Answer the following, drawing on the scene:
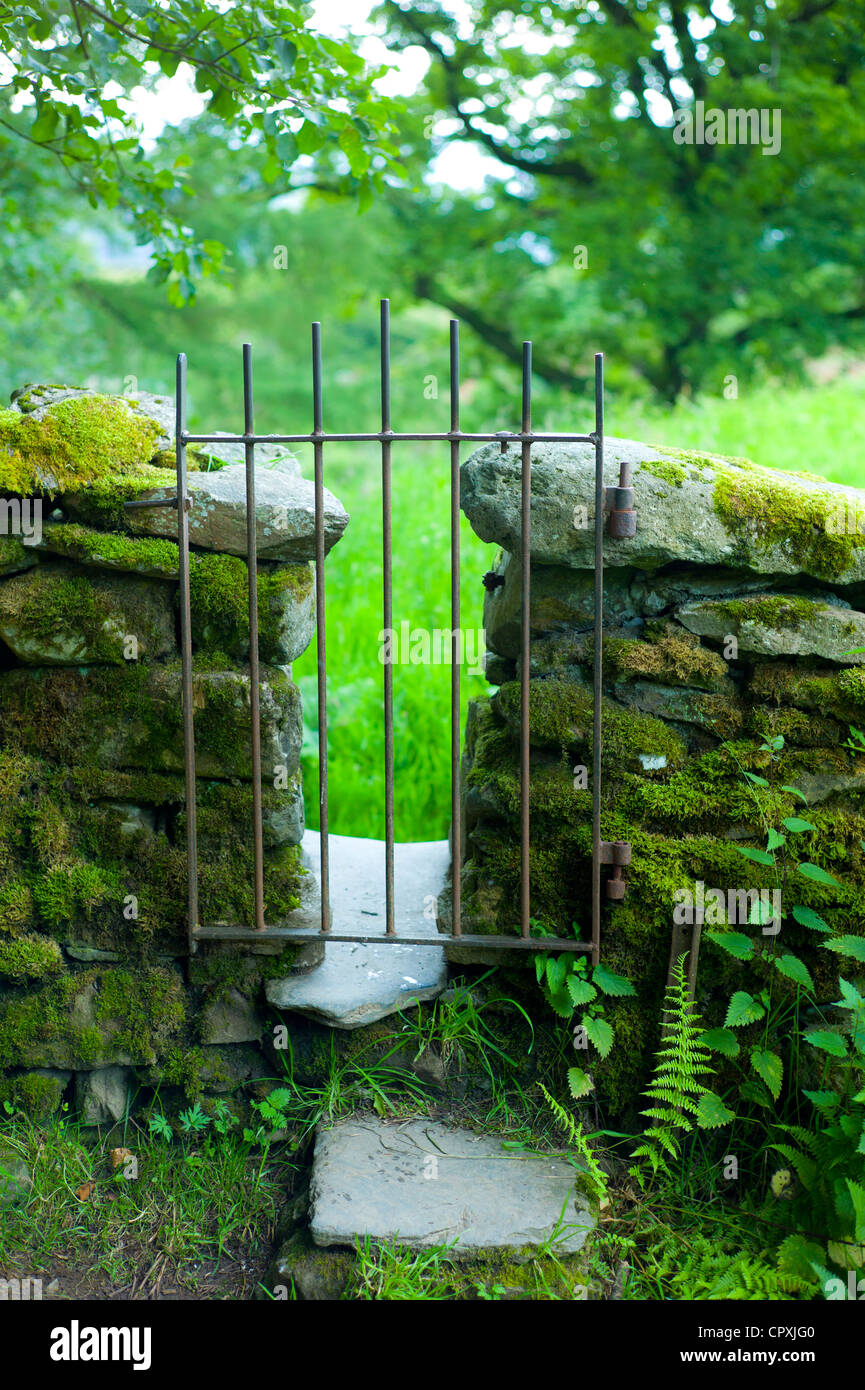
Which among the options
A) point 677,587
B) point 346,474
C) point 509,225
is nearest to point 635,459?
point 677,587

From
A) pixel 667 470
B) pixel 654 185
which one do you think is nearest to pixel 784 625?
pixel 667 470

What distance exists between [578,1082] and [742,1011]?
0.48m

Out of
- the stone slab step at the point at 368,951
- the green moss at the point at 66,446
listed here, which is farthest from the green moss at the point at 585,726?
the green moss at the point at 66,446

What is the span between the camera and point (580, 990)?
2879 mm

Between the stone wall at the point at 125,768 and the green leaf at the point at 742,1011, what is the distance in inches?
47.6

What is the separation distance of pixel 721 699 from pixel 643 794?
357 mm

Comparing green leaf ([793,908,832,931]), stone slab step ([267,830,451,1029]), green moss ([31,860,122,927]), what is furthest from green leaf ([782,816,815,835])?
green moss ([31,860,122,927])

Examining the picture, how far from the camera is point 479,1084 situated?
305cm

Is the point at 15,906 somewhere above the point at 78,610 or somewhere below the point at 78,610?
below

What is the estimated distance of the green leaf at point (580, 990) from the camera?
9.39ft

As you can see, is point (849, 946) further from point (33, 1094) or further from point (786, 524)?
point (33, 1094)

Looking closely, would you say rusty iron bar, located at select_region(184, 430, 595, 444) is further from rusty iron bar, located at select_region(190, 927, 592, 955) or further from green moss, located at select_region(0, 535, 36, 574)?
rusty iron bar, located at select_region(190, 927, 592, 955)

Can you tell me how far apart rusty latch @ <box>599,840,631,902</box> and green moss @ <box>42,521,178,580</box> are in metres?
1.41

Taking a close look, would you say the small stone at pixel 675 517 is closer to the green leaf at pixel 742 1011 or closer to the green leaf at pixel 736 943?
the green leaf at pixel 736 943
